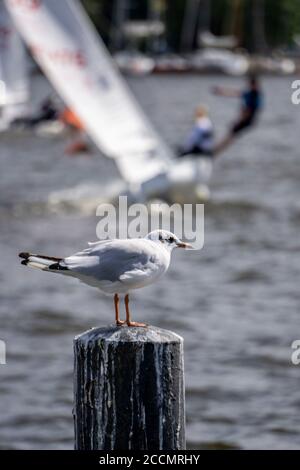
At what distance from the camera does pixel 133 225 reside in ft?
64.4

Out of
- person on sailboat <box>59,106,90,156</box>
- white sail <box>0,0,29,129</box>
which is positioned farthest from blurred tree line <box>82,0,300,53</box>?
white sail <box>0,0,29,129</box>

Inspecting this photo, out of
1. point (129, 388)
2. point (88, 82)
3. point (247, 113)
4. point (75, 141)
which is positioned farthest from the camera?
point (75, 141)

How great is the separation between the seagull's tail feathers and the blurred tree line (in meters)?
91.0

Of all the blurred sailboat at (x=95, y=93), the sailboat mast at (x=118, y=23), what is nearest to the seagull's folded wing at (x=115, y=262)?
the blurred sailboat at (x=95, y=93)

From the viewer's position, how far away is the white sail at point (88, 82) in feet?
68.8

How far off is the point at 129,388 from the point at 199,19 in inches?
3828

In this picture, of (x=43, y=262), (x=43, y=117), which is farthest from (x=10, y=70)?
(x=43, y=262)

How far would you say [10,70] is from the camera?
2770 centimetres

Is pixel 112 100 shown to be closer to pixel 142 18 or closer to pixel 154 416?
pixel 154 416

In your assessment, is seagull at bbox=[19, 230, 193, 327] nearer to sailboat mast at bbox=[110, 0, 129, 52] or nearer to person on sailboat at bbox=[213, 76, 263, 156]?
person on sailboat at bbox=[213, 76, 263, 156]

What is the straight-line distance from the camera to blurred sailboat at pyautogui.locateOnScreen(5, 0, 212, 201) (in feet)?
68.5

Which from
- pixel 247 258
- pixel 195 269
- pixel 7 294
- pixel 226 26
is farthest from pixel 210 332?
pixel 226 26

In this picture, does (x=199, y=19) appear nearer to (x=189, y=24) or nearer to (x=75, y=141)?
(x=189, y=24)

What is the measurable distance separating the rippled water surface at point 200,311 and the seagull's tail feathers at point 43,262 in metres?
4.33
